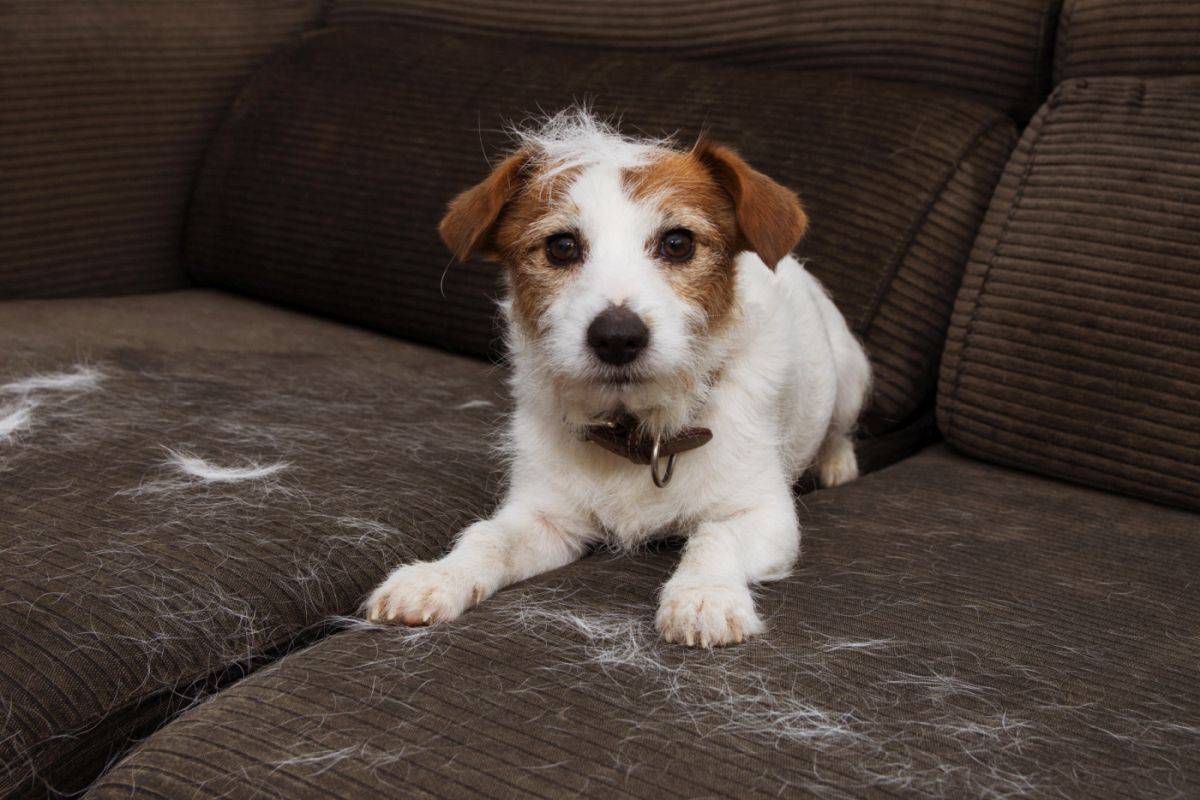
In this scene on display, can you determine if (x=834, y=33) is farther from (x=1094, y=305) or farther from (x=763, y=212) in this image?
(x=763, y=212)

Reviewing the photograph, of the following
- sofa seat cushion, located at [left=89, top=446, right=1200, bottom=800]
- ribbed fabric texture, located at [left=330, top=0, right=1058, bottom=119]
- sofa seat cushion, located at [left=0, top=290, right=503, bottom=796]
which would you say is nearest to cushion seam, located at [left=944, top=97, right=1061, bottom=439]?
A: ribbed fabric texture, located at [left=330, top=0, right=1058, bottom=119]

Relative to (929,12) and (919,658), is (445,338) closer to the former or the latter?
(929,12)

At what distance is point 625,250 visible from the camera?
1473 mm

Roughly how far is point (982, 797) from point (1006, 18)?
158 centimetres

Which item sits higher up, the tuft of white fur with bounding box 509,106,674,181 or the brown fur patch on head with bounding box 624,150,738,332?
the tuft of white fur with bounding box 509,106,674,181

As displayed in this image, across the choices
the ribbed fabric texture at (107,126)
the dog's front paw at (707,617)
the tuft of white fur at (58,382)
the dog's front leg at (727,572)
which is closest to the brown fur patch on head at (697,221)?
the dog's front leg at (727,572)

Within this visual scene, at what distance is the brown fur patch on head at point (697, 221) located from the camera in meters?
1.49

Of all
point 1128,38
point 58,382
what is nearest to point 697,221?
point 1128,38

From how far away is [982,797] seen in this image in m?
0.96

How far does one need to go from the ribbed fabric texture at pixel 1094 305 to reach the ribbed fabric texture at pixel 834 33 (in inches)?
8.0

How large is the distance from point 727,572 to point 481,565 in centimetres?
28

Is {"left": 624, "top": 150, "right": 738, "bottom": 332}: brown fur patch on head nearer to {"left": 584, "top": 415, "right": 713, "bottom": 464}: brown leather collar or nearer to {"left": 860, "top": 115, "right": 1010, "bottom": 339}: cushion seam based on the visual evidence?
{"left": 584, "top": 415, "right": 713, "bottom": 464}: brown leather collar

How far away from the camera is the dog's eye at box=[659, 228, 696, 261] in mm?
1495

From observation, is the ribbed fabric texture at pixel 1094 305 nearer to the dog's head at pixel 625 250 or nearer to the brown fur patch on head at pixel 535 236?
the dog's head at pixel 625 250
